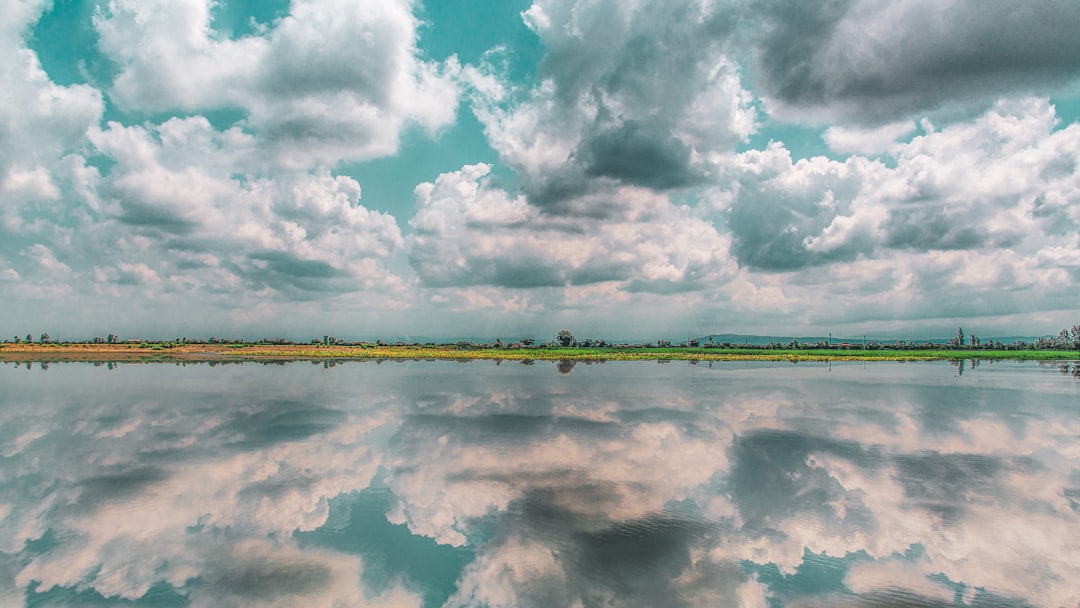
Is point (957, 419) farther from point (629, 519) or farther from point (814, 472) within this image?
point (629, 519)

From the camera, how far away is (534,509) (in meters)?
13.6

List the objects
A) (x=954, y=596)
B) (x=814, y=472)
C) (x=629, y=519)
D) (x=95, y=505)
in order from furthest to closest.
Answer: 1. (x=814, y=472)
2. (x=95, y=505)
3. (x=629, y=519)
4. (x=954, y=596)

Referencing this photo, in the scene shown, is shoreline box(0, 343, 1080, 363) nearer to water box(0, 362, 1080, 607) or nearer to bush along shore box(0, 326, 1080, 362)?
bush along shore box(0, 326, 1080, 362)

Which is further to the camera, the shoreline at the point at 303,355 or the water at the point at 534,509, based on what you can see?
the shoreline at the point at 303,355

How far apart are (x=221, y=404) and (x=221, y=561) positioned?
83.3 ft

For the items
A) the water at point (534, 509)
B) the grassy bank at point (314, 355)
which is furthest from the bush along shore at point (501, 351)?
the water at point (534, 509)

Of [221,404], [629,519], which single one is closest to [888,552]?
[629,519]

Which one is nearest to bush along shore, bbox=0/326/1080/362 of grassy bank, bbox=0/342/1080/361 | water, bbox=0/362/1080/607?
grassy bank, bbox=0/342/1080/361

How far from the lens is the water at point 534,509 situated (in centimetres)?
981

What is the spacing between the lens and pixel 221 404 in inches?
1281

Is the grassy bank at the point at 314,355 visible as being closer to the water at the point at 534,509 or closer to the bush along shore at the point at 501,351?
the bush along shore at the point at 501,351

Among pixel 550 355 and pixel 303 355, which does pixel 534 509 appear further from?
pixel 550 355

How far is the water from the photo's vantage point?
9.81m

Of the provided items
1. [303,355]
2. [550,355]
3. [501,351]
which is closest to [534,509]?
[303,355]
